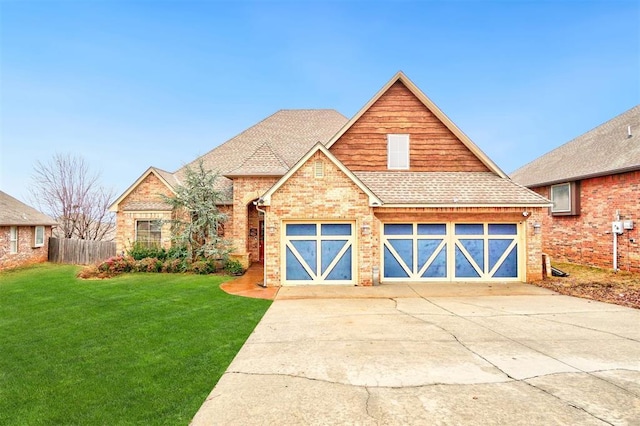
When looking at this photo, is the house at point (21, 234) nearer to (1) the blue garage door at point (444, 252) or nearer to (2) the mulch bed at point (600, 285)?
(1) the blue garage door at point (444, 252)

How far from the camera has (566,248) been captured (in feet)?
52.0

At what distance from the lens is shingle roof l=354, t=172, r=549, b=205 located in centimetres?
1170

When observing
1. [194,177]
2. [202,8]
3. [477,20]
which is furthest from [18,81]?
[477,20]

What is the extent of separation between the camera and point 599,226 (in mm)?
14008

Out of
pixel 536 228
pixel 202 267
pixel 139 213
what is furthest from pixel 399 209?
pixel 139 213

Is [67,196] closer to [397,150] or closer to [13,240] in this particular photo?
[13,240]

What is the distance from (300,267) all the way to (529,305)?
717 cm

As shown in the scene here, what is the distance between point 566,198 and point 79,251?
2751 cm

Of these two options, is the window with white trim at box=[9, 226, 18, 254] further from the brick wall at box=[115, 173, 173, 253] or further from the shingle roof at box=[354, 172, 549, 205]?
the shingle roof at box=[354, 172, 549, 205]

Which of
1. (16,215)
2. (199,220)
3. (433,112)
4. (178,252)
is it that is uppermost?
(433,112)

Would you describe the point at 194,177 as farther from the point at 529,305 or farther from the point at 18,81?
the point at 18,81

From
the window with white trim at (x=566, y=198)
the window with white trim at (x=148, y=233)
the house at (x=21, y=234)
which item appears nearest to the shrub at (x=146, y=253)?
the window with white trim at (x=148, y=233)

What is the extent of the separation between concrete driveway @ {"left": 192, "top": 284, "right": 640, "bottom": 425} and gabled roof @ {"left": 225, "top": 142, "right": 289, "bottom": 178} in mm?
8188

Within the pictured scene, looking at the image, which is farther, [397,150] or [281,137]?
[281,137]
